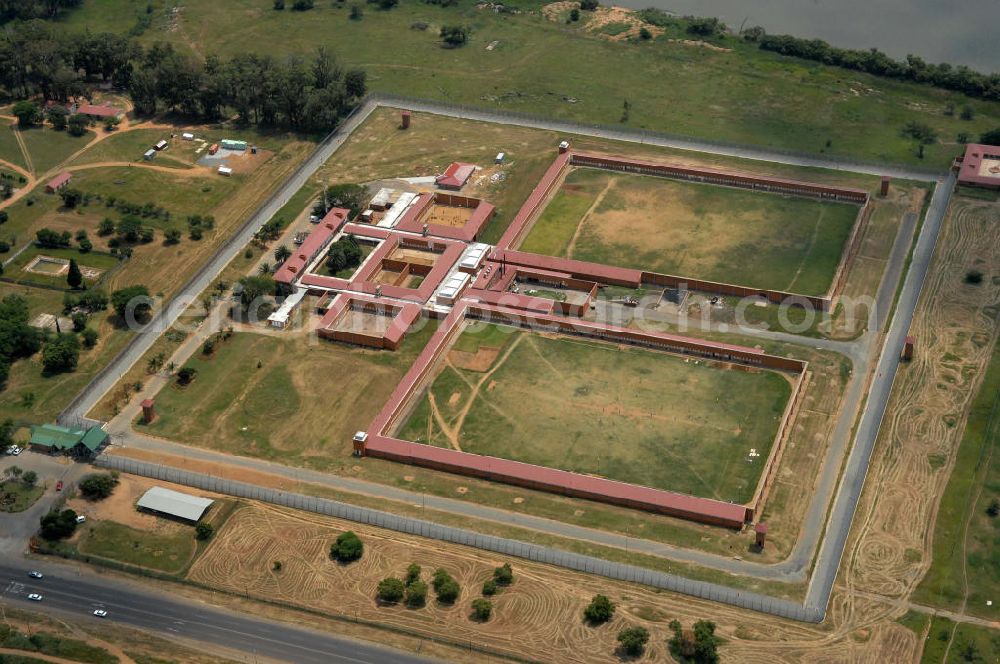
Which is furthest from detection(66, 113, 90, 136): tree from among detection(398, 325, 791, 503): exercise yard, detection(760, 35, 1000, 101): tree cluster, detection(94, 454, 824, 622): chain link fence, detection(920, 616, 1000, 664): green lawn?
detection(920, 616, 1000, 664): green lawn

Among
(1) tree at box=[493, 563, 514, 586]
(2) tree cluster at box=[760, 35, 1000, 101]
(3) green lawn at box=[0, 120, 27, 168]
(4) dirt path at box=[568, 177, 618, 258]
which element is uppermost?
(2) tree cluster at box=[760, 35, 1000, 101]

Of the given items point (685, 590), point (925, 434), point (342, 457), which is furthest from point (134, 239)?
point (925, 434)

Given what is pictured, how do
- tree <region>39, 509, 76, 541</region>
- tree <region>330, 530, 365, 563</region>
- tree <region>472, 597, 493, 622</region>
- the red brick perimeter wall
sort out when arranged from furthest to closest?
the red brick perimeter wall
tree <region>39, 509, 76, 541</region>
tree <region>330, 530, 365, 563</region>
tree <region>472, 597, 493, 622</region>

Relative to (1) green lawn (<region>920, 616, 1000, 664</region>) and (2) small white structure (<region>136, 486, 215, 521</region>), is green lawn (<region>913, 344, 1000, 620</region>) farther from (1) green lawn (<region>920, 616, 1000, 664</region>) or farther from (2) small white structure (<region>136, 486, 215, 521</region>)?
(2) small white structure (<region>136, 486, 215, 521</region>)

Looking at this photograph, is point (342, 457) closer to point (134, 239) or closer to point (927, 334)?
point (134, 239)

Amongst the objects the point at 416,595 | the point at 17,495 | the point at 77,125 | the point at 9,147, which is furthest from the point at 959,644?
the point at 9,147

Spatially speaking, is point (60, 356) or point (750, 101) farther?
point (750, 101)

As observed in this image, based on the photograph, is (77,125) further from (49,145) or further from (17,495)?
(17,495)
